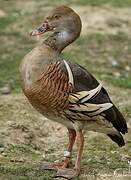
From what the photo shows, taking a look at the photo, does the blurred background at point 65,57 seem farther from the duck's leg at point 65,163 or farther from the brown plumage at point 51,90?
the brown plumage at point 51,90

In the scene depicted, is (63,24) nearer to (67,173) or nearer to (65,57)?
(67,173)

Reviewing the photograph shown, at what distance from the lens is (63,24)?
623cm

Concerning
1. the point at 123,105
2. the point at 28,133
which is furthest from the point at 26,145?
the point at 123,105

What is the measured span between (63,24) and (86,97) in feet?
2.33

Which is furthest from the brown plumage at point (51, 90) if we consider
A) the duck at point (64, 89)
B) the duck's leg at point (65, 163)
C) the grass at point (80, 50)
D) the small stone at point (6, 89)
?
the grass at point (80, 50)

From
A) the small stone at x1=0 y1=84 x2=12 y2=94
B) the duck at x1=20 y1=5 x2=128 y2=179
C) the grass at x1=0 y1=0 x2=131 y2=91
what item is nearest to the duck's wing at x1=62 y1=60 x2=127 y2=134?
the duck at x1=20 y1=5 x2=128 y2=179

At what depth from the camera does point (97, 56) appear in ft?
39.1

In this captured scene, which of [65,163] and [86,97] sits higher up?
[86,97]

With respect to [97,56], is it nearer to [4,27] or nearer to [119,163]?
[4,27]

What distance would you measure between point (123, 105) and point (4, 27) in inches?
192

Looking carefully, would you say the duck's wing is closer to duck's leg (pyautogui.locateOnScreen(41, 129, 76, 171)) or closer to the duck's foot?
duck's leg (pyautogui.locateOnScreen(41, 129, 76, 171))

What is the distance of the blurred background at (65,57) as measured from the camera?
22.9 feet

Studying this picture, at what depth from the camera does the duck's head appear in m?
6.22

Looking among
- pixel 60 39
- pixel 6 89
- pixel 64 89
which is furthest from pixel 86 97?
pixel 6 89
